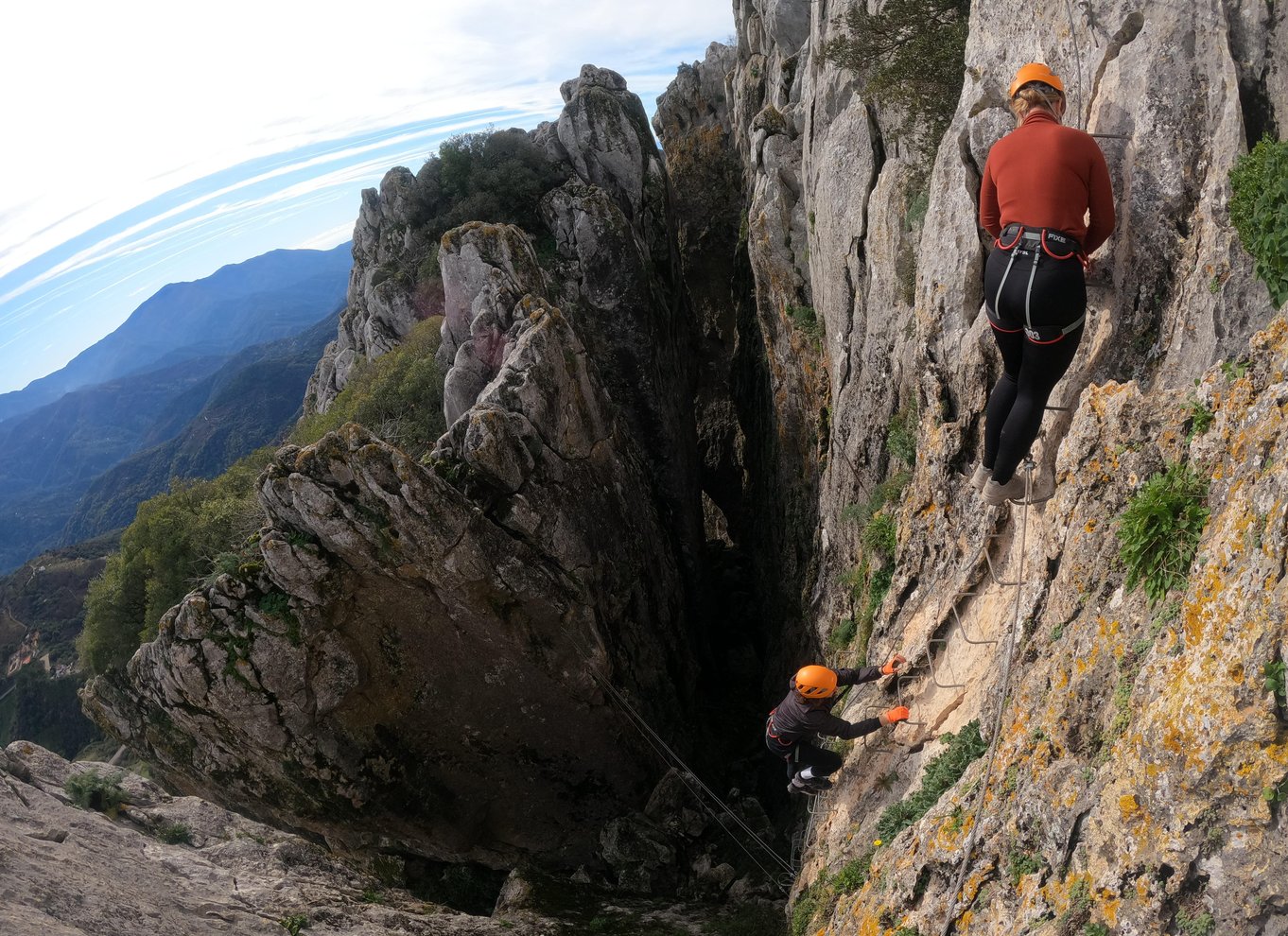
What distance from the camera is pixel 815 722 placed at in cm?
1203

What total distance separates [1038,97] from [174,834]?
16.9 m

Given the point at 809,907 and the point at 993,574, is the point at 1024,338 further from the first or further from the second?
the point at 809,907

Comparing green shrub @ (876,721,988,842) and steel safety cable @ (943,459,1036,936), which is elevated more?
steel safety cable @ (943,459,1036,936)

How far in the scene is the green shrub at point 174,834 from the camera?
43.4 ft

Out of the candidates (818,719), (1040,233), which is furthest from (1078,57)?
(818,719)

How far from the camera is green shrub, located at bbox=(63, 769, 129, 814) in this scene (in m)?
12.8

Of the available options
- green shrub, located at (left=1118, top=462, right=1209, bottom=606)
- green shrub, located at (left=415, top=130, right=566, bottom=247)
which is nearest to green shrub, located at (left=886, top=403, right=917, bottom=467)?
green shrub, located at (left=1118, top=462, right=1209, bottom=606)

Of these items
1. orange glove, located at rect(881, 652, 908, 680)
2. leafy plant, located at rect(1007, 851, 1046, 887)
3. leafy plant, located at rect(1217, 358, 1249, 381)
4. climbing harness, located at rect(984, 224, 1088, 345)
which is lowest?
orange glove, located at rect(881, 652, 908, 680)

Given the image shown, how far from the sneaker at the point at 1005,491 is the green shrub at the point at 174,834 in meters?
14.4

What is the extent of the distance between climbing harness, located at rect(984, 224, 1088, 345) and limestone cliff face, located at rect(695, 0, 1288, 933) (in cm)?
91

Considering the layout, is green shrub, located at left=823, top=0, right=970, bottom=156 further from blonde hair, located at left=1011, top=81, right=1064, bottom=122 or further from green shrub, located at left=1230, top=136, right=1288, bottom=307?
green shrub, located at left=1230, top=136, right=1288, bottom=307

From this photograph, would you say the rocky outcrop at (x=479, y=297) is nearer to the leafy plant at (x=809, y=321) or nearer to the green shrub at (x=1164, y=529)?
the leafy plant at (x=809, y=321)

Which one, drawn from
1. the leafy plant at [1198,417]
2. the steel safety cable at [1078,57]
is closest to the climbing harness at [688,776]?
the leafy plant at [1198,417]

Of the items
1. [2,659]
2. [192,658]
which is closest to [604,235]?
[192,658]
